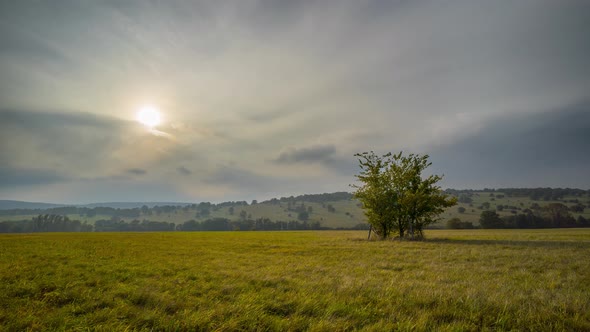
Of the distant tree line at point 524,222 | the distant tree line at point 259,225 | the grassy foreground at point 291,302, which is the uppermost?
the grassy foreground at point 291,302

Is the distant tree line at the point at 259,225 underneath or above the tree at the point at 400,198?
underneath

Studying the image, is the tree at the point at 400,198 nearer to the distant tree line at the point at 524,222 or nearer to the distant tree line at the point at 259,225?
the distant tree line at the point at 524,222

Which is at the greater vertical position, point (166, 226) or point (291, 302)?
point (291, 302)

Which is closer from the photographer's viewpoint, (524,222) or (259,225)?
(524,222)

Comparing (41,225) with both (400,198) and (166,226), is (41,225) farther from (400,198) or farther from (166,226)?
(400,198)

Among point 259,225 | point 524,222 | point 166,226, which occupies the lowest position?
point 166,226

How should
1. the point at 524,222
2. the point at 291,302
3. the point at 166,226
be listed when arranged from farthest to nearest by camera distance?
the point at 166,226
the point at 524,222
the point at 291,302

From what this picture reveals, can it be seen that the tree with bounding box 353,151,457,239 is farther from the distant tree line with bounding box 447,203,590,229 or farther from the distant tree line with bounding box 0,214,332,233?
the distant tree line with bounding box 0,214,332,233

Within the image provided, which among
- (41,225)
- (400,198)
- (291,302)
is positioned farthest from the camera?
(41,225)

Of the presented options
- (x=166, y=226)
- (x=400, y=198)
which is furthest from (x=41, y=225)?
(x=400, y=198)

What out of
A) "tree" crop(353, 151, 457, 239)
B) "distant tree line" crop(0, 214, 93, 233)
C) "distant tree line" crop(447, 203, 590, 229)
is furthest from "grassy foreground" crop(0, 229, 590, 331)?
"distant tree line" crop(0, 214, 93, 233)

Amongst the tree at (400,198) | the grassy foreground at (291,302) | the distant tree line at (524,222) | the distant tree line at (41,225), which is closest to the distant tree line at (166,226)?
the distant tree line at (41,225)

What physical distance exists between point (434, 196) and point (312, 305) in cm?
2904

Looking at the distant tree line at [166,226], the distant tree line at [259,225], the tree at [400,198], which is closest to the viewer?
the tree at [400,198]
